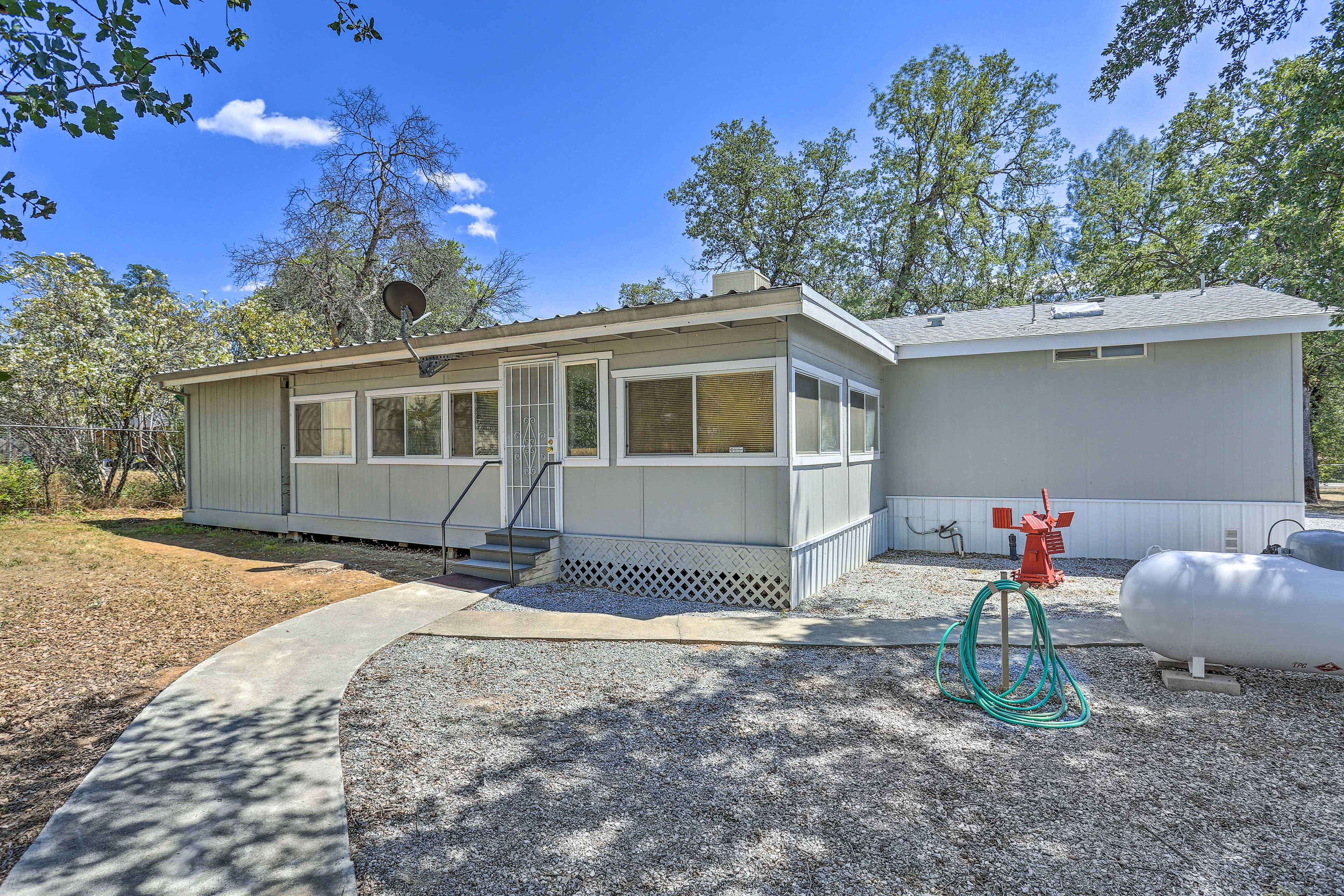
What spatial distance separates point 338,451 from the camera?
9.62 metres

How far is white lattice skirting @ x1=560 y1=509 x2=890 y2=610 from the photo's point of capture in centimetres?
619

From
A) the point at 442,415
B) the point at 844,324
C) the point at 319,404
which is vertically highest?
the point at 844,324

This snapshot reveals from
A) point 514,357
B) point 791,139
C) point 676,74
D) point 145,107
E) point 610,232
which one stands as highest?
point 791,139

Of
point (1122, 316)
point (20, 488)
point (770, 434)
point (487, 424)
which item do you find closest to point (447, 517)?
point (487, 424)

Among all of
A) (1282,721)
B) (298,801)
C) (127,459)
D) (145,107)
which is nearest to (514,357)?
(145,107)

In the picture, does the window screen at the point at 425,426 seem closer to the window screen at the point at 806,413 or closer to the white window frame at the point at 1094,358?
the window screen at the point at 806,413

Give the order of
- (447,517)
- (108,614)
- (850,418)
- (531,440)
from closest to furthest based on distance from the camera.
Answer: (108,614) → (447,517) → (531,440) → (850,418)

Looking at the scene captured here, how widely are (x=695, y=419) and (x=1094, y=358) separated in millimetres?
6045

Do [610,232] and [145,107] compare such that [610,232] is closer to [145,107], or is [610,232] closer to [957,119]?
[957,119]

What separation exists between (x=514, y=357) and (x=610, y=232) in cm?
1490

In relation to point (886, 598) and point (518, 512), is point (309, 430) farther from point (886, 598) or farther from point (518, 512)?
point (886, 598)

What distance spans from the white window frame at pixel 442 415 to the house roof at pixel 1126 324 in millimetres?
6101

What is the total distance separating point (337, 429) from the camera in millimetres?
9617

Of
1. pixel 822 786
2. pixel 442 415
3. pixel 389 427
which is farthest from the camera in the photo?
pixel 389 427
